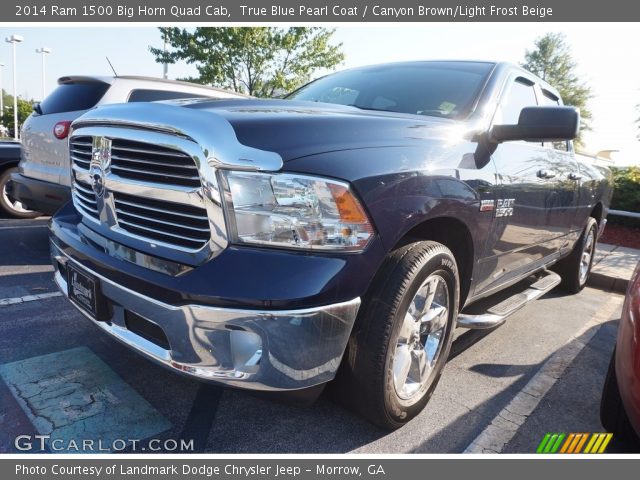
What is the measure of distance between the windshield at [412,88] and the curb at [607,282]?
3690 mm

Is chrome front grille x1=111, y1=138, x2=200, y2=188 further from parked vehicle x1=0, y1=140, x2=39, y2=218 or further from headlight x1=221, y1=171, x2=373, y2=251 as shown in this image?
parked vehicle x1=0, y1=140, x2=39, y2=218

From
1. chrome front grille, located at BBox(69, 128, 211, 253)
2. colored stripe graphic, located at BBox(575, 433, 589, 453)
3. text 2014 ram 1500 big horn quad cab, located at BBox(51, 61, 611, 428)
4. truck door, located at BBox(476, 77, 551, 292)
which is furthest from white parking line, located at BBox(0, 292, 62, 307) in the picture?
colored stripe graphic, located at BBox(575, 433, 589, 453)

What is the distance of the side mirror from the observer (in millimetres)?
2486

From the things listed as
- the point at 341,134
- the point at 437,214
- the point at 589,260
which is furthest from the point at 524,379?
the point at 589,260

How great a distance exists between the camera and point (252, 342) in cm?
167

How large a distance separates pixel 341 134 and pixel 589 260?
4513 millimetres

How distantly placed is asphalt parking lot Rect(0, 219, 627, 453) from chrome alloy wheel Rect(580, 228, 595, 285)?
68.5 inches

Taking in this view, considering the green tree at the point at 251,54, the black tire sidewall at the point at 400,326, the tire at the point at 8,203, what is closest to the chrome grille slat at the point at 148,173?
the black tire sidewall at the point at 400,326

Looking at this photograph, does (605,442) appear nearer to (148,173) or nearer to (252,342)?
(252,342)

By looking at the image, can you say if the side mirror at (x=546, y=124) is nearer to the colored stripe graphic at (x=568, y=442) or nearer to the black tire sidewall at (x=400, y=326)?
the black tire sidewall at (x=400, y=326)

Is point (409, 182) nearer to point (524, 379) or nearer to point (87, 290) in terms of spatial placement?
point (87, 290)

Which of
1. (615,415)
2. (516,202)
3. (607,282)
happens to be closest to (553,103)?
(516,202)

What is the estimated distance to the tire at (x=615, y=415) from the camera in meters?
2.21

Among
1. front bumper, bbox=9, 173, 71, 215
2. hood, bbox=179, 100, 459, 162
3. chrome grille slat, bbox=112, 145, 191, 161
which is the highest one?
hood, bbox=179, 100, 459, 162
